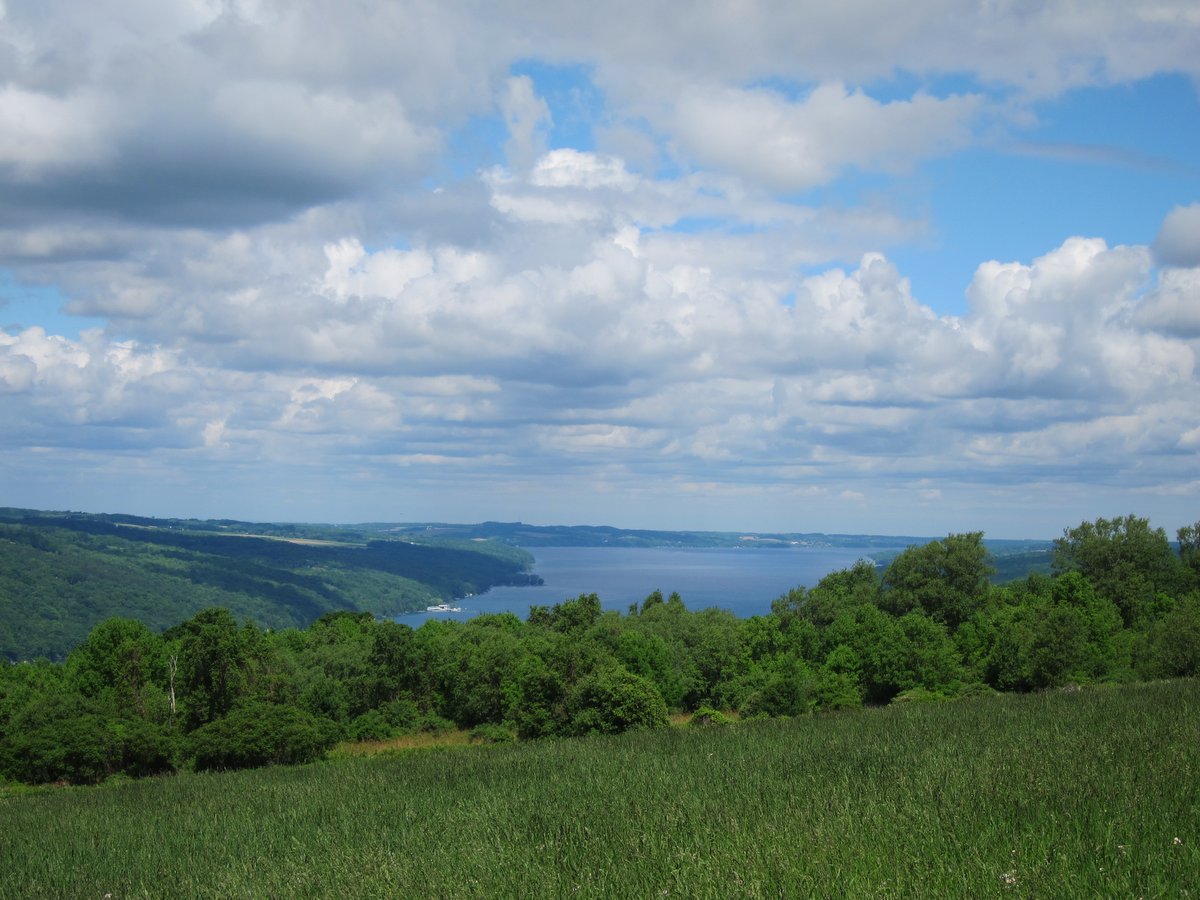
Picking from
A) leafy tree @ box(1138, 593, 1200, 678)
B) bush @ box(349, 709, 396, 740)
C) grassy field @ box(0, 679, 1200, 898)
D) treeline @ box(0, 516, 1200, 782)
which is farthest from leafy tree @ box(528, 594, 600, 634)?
grassy field @ box(0, 679, 1200, 898)

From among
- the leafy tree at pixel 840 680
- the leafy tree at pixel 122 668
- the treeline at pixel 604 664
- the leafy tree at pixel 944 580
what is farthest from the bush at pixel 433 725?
the leafy tree at pixel 944 580

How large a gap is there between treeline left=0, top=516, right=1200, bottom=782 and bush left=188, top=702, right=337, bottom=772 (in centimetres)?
8

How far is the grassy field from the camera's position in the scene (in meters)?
8.96

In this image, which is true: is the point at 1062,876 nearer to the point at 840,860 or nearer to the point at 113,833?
the point at 840,860

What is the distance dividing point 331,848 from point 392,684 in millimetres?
47686

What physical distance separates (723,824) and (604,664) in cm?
3674

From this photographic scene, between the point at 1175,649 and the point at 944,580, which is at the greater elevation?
the point at 944,580

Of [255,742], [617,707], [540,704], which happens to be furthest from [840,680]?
[255,742]

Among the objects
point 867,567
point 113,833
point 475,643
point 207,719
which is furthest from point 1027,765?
point 867,567

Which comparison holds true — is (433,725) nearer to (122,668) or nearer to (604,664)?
(604,664)

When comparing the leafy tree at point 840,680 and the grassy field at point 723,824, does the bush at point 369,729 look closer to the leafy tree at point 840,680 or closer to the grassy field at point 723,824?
the leafy tree at point 840,680

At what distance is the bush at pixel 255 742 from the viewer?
127ft

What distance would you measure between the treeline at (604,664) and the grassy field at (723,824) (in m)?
17.8

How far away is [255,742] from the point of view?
38.4 metres
